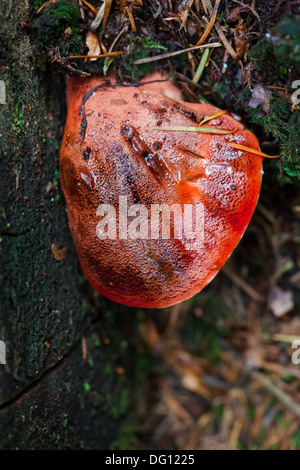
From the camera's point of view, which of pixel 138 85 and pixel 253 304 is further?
pixel 253 304

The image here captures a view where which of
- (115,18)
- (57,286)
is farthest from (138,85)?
(57,286)

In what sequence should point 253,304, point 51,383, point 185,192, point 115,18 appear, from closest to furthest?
point 185,192 → point 115,18 → point 51,383 → point 253,304

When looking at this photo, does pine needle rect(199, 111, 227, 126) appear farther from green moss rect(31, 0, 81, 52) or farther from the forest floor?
green moss rect(31, 0, 81, 52)

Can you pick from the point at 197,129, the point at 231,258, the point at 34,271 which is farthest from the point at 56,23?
the point at 231,258

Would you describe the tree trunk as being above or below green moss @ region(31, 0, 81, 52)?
below

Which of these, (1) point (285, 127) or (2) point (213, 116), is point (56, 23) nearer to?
(2) point (213, 116)

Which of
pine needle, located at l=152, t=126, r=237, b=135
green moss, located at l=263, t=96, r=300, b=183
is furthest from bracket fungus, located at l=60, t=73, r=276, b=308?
green moss, located at l=263, t=96, r=300, b=183

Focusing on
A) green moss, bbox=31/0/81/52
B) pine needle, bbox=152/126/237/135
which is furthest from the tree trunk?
pine needle, bbox=152/126/237/135

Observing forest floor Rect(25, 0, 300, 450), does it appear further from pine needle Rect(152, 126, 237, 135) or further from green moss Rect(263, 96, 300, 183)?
pine needle Rect(152, 126, 237, 135)

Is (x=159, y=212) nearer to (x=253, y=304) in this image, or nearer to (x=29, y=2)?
(x=29, y=2)
